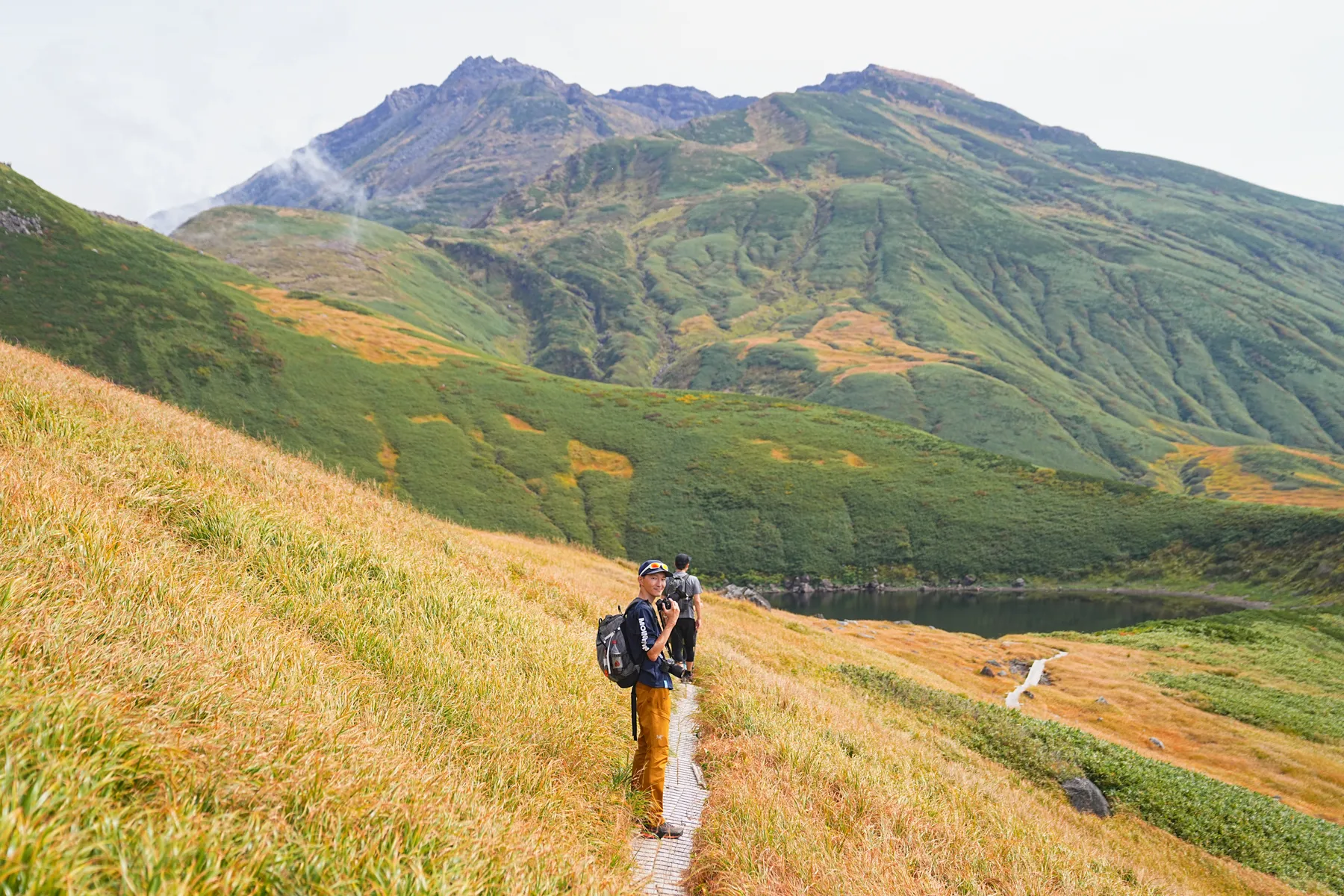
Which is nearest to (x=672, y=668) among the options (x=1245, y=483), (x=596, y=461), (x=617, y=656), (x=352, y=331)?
(x=617, y=656)

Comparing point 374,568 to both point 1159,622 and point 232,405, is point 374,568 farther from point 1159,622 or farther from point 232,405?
point 232,405

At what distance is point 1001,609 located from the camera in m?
97.2

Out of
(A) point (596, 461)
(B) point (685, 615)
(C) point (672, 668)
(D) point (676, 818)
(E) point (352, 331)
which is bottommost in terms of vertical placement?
(A) point (596, 461)

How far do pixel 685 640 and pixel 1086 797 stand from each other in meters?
12.4

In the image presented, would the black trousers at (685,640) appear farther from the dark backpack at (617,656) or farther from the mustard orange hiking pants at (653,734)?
the dark backpack at (617,656)

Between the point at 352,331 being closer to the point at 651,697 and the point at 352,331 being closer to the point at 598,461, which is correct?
the point at 598,461

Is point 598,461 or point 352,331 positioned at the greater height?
point 352,331

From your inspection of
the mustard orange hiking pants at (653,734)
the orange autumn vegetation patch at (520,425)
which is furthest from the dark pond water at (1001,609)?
the mustard orange hiking pants at (653,734)

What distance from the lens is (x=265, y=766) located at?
4184 millimetres

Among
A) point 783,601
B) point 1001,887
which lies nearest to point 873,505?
point 783,601

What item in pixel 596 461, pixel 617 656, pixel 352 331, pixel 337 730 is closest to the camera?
pixel 337 730

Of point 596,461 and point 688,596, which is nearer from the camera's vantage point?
point 688,596

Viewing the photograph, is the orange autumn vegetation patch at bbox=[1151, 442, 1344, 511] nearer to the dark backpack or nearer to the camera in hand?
the camera in hand

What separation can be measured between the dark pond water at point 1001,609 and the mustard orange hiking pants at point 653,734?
83.8 m
